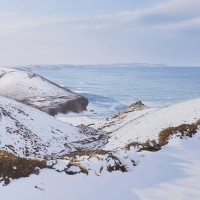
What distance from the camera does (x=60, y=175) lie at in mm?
9734

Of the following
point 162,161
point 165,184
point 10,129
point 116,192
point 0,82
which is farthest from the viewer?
point 0,82

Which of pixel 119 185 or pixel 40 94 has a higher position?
pixel 119 185

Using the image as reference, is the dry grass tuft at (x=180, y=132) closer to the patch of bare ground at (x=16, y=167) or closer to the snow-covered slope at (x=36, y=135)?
the patch of bare ground at (x=16, y=167)

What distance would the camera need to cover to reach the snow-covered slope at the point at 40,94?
77.5 m

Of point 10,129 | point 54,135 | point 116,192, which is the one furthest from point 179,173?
point 54,135

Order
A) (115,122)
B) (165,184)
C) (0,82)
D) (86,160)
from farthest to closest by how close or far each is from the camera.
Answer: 1. (0,82)
2. (115,122)
3. (86,160)
4. (165,184)

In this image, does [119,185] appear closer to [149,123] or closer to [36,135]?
[36,135]

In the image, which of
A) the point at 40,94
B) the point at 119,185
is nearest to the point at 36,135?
the point at 119,185

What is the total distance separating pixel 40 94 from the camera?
8825 cm

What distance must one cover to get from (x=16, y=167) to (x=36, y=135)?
63.8 ft

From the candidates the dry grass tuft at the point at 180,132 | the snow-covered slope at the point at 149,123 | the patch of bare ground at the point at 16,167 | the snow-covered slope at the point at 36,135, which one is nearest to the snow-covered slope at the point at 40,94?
the snow-covered slope at the point at 149,123

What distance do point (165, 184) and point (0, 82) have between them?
96349 mm

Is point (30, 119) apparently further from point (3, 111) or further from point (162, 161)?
point (162, 161)

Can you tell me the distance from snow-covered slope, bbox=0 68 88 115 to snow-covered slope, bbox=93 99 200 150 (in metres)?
33.9
